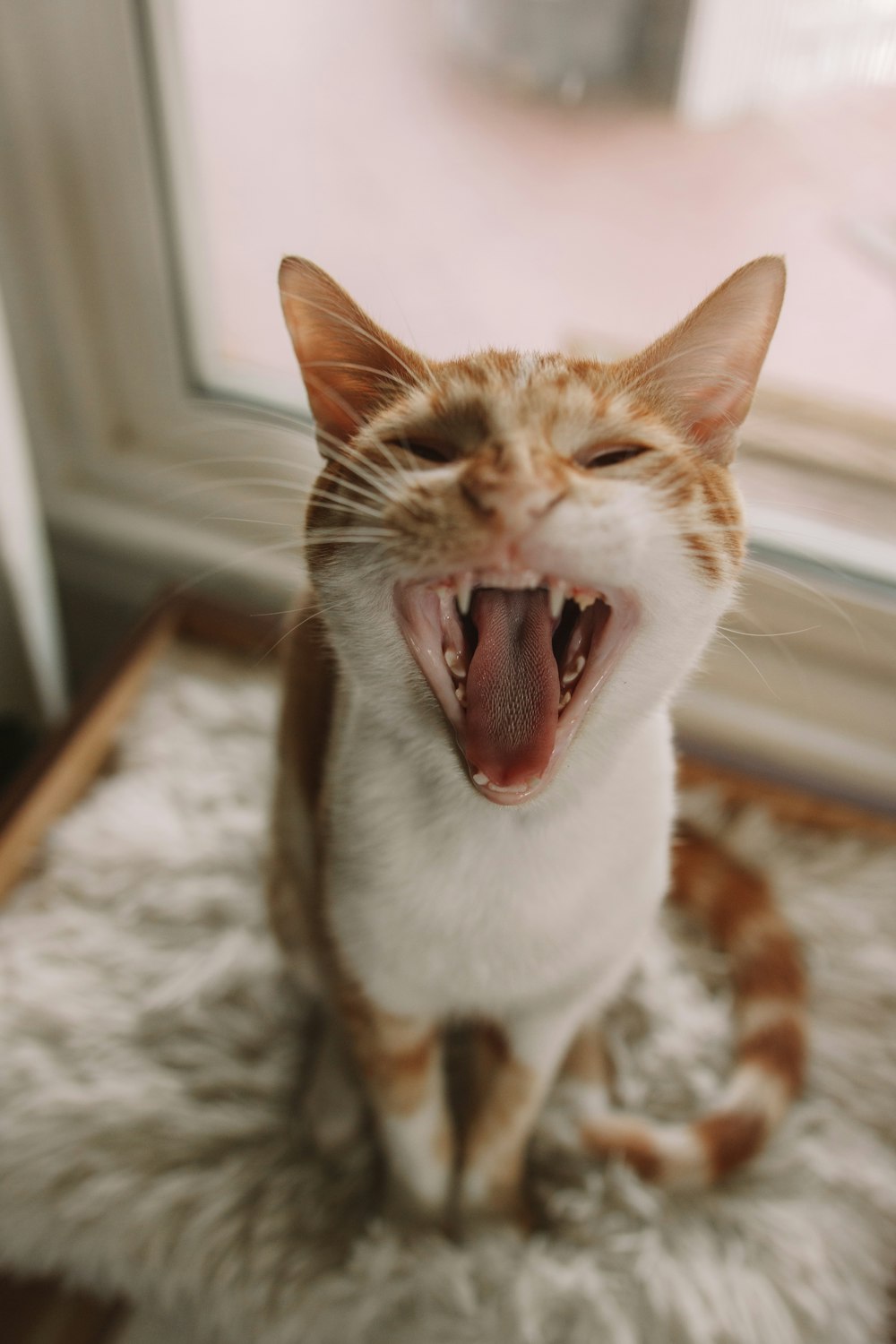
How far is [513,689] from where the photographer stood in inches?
23.1

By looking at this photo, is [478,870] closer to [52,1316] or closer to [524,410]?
[524,410]

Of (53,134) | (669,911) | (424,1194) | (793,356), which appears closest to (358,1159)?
(424,1194)

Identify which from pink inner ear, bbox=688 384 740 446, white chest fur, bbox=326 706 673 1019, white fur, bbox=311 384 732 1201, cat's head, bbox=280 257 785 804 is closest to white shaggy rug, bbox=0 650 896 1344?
white fur, bbox=311 384 732 1201

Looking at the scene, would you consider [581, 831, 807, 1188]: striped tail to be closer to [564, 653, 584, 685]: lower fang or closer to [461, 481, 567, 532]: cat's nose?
[564, 653, 584, 685]: lower fang

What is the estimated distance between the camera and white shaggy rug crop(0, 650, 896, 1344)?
84cm

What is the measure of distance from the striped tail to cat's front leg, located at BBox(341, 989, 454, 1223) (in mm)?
140

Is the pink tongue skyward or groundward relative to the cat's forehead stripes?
groundward

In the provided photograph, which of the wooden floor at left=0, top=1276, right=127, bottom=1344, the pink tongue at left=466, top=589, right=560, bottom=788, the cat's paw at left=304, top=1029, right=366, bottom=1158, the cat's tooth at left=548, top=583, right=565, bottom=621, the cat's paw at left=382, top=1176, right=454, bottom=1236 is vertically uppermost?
the cat's tooth at left=548, top=583, right=565, bottom=621

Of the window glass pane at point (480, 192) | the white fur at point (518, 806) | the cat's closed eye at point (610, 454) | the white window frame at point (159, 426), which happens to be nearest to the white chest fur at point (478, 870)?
the white fur at point (518, 806)

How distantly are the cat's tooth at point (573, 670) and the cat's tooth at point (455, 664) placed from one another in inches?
2.3

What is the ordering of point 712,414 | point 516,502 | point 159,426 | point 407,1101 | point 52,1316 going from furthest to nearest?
point 159,426, point 52,1316, point 407,1101, point 712,414, point 516,502

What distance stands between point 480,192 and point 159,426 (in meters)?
0.47

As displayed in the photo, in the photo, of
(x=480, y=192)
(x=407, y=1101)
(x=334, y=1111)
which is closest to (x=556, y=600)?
(x=407, y=1101)

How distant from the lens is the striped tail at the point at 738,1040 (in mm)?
897
